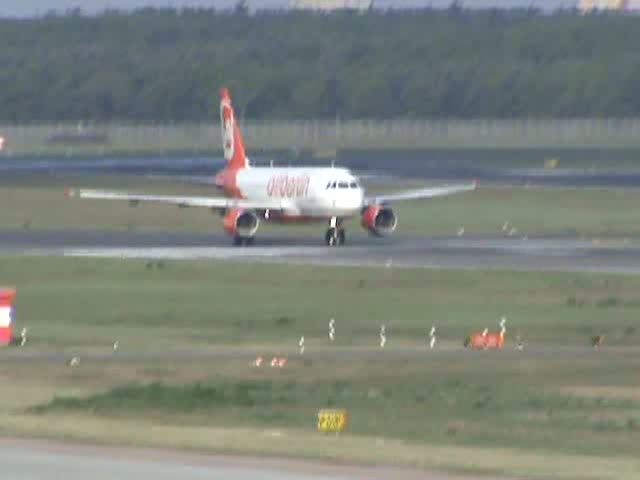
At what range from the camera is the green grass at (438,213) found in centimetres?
7550

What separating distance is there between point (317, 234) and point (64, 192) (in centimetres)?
2251

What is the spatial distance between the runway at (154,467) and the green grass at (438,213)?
46657 millimetres

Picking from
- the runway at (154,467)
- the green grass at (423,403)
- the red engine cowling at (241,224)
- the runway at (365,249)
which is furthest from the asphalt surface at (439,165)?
the runway at (154,467)

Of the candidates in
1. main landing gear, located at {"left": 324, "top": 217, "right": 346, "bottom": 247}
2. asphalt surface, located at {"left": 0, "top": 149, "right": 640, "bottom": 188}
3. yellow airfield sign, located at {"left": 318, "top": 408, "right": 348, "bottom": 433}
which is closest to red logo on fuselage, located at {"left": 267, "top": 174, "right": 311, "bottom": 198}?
main landing gear, located at {"left": 324, "top": 217, "right": 346, "bottom": 247}

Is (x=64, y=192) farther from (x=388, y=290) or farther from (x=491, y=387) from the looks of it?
(x=491, y=387)

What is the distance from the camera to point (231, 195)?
72188 millimetres

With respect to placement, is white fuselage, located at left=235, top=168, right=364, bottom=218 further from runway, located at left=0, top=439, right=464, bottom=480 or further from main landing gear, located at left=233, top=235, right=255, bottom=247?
runway, located at left=0, top=439, right=464, bottom=480

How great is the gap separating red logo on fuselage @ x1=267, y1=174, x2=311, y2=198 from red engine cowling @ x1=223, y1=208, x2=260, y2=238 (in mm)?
1983

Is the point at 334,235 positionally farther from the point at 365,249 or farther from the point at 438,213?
the point at 438,213

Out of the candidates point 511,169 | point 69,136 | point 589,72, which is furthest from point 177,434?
point 589,72

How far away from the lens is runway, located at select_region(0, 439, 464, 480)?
22672 mm

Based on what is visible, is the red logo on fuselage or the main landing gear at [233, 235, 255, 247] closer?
the main landing gear at [233, 235, 255, 247]

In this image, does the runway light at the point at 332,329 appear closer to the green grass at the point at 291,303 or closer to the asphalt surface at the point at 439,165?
the green grass at the point at 291,303

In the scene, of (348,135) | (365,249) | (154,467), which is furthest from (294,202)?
(348,135)
